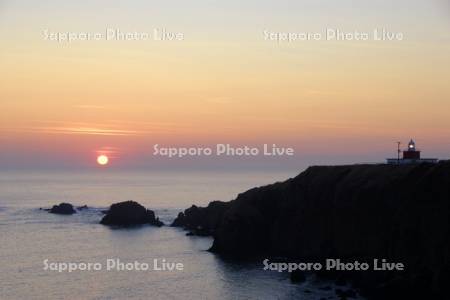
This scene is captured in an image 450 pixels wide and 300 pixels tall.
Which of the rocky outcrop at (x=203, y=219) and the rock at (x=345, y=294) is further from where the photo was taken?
the rocky outcrop at (x=203, y=219)

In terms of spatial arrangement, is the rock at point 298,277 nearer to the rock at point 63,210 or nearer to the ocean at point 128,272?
the ocean at point 128,272

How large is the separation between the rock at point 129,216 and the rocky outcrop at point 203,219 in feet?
17.8

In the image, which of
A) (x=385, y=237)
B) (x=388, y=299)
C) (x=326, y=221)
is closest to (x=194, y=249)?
(x=326, y=221)

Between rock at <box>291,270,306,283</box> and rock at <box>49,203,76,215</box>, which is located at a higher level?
rock at <box>49,203,76,215</box>

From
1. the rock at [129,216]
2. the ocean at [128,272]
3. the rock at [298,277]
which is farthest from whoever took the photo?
the rock at [129,216]

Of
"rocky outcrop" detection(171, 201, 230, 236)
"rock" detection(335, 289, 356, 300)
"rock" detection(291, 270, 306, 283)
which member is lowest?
"rock" detection(335, 289, 356, 300)

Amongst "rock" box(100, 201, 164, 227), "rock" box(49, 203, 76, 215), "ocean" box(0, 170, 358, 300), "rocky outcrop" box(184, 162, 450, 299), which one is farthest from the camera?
"rock" box(49, 203, 76, 215)

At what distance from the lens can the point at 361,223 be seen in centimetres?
6544

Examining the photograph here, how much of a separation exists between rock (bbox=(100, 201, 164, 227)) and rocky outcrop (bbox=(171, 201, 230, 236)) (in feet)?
17.8

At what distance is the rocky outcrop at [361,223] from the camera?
54031 millimetres

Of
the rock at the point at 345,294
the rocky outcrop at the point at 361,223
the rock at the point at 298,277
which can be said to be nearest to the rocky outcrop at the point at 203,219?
the rocky outcrop at the point at 361,223

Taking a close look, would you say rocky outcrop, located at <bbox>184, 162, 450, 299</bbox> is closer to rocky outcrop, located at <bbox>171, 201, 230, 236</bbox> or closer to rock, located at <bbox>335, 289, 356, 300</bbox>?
rock, located at <bbox>335, 289, 356, 300</bbox>

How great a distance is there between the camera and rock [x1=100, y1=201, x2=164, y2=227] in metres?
119

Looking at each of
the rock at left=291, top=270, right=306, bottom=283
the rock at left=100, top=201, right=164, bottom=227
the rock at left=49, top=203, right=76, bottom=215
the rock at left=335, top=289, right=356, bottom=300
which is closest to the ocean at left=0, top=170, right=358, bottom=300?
the rock at left=291, top=270, right=306, bottom=283
